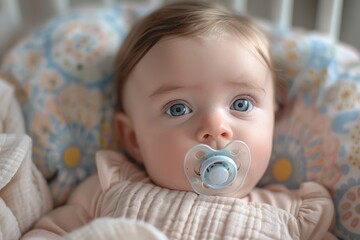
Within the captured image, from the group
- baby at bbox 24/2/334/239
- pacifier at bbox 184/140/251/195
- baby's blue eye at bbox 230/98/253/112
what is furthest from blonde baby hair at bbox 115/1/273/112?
pacifier at bbox 184/140/251/195

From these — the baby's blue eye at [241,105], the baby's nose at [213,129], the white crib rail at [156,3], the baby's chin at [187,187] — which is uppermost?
the white crib rail at [156,3]

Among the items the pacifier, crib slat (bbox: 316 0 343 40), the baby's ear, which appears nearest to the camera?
the pacifier

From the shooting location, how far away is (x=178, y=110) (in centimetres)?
95

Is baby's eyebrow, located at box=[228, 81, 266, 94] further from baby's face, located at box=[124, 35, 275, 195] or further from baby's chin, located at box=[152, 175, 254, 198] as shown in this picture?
baby's chin, located at box=[152, 175, 254, 198]

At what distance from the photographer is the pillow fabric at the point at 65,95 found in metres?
1.09

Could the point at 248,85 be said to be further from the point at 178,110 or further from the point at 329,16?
the point at 329,16

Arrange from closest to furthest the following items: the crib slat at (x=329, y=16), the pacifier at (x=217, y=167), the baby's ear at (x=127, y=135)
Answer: the pacifier at (x=217, y=167)
the baby's ear at (x=127, y=135)
the crib slat at (x=329, y=16)

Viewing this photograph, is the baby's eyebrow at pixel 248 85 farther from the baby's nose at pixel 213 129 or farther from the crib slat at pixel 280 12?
the crib slat at pixel 280 12

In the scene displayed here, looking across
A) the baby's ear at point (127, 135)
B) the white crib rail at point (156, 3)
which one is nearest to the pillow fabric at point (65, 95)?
the baby's ear at point (127, 135)

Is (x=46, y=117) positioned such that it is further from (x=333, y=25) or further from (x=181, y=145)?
(x=333, y=25)

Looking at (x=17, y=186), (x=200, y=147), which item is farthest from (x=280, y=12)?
(x=17, y=186)

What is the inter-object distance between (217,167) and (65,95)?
44 centimetres

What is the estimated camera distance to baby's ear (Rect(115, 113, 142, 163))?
3.57ft

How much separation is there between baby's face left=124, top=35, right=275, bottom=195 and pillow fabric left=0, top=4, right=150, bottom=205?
197mm
